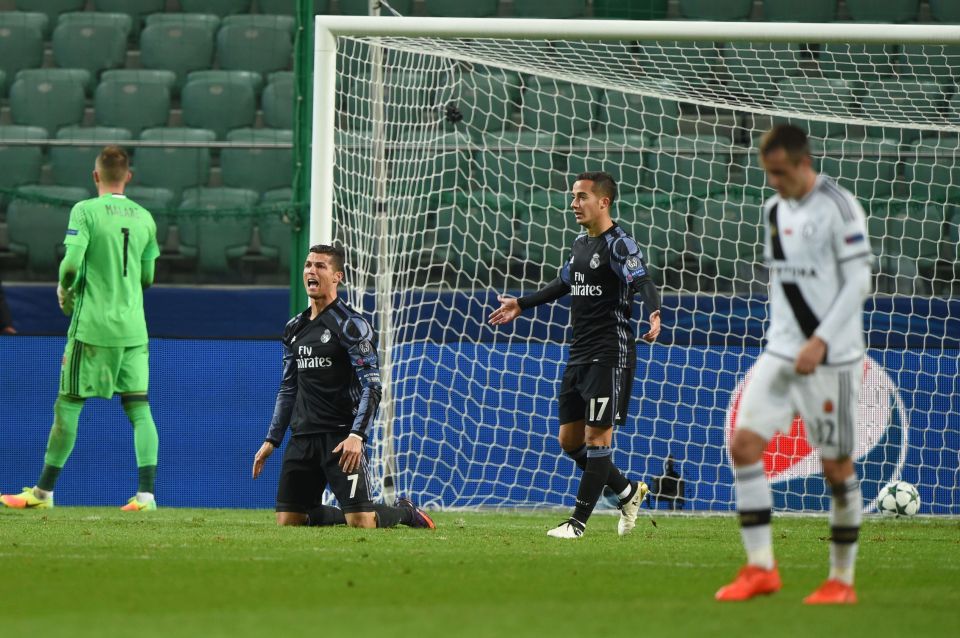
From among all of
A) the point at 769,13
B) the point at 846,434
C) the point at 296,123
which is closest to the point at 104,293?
the point at 296,123

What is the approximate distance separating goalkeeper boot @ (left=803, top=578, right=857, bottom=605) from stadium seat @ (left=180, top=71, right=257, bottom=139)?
996cm

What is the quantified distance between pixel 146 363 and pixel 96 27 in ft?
21.9

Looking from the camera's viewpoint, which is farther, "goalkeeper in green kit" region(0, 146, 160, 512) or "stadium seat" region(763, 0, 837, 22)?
"stadium seat" region(763, 0, 837, 22)

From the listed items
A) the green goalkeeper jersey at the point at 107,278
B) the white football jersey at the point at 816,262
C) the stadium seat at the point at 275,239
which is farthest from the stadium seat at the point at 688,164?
the white football jersey at the point at 816,262

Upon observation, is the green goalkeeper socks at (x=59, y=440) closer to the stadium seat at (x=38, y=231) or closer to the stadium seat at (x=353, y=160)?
the stadium seat at (x=353, y=160)

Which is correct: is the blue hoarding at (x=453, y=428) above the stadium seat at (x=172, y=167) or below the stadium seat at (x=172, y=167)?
below

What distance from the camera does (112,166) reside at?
8.88m

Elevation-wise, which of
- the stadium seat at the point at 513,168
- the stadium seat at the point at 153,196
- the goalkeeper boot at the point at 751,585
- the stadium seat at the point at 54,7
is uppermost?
the stadium seat at the point at 54,7

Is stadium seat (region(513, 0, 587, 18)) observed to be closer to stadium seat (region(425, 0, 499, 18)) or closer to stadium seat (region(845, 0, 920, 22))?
stadium seat (region(425, 0, 499, 18))

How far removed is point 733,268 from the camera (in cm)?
1089

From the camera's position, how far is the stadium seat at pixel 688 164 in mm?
Answer: 10977

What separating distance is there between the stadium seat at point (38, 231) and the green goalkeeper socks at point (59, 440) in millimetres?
2923

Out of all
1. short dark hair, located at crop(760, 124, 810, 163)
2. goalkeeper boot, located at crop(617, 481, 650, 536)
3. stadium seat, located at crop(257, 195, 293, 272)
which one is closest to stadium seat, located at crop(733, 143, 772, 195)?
stadium seat, located at crop(257, 195, 293, 272)

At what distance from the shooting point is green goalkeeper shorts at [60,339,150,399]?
8781 millimetres
